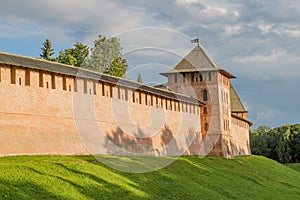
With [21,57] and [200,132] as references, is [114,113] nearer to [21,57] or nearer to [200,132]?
[21,57]

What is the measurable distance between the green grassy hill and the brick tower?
1205 centimetres

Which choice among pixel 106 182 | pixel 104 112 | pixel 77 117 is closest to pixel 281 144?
pixel 104 112

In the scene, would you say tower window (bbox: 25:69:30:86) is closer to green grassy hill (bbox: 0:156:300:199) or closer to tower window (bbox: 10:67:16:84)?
tower window (bbox: 10:67:16:84)

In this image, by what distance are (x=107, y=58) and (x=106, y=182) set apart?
1038 inches

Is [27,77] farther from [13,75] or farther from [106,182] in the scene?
[106,182]

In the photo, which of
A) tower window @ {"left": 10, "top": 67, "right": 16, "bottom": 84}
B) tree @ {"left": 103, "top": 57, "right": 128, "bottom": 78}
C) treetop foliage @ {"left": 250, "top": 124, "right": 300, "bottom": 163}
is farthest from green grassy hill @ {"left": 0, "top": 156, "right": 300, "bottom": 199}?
treetop foliage @ {"left": 250, "top": 124, "right": 300, "bottom": 163}

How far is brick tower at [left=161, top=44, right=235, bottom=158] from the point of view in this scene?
3544 cm

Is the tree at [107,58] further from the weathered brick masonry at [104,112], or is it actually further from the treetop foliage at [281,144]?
the treetop foliage at [281,144]

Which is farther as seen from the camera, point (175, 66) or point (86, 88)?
point (175, 66)

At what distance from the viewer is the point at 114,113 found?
76.4ft

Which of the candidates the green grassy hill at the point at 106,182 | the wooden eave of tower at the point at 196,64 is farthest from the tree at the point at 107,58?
the green grassy hill at the point at 106,182

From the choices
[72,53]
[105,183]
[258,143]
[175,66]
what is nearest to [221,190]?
[105,183]

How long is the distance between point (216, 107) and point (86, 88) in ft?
53.0

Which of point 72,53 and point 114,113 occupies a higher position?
point 72,53
